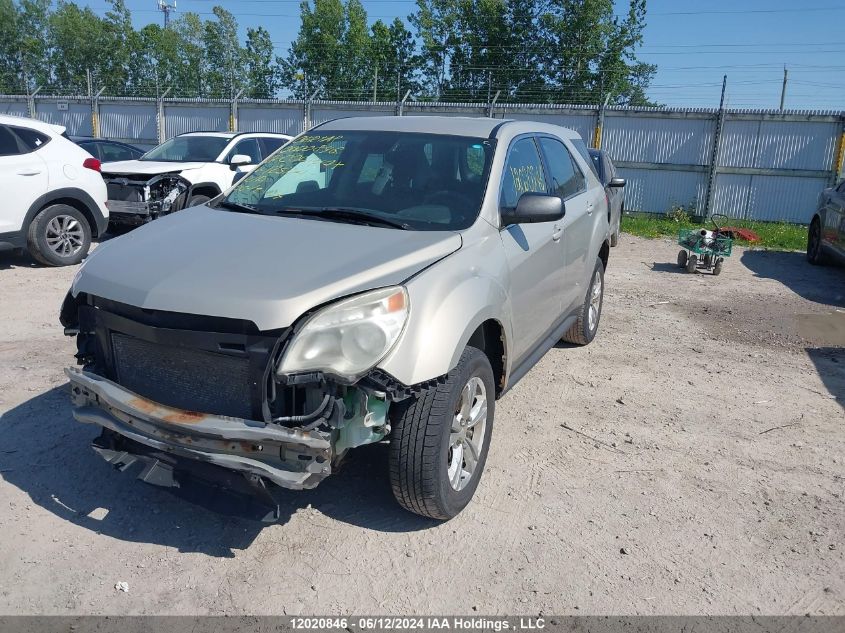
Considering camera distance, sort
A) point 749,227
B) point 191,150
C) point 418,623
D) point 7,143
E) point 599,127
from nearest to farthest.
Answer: point 418,623 → point 7,143 → point 191,150 → point 749,227 → point 599,127

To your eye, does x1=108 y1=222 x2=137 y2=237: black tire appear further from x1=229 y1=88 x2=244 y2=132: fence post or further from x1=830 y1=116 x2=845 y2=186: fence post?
x1=830 y1=116 x2=845 y2=186: fence post

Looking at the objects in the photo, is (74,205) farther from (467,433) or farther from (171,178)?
(467,433)

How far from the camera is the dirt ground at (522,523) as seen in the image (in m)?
2.99

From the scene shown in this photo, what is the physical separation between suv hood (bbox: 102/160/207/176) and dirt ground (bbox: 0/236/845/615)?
5.57 metres

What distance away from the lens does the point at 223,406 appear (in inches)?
118

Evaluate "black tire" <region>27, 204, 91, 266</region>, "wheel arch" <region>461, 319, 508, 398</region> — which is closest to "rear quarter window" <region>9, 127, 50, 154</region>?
"black tire" <region>27, 204, 91, 266</region>

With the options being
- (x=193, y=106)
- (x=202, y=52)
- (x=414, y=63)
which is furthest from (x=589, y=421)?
(x=202, y=52)

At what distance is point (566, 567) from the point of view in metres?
3.21

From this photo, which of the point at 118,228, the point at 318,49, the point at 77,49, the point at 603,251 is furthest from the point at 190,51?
the point at 603,251

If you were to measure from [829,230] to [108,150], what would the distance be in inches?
488

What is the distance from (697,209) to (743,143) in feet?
5.74

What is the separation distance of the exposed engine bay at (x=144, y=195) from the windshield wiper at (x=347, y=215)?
720 centimetres

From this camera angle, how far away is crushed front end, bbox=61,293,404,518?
2.84 metres

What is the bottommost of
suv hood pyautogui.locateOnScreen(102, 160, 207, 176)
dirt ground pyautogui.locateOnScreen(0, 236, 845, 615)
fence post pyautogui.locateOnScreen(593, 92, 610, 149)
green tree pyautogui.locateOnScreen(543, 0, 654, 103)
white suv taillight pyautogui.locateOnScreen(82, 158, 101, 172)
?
dirt ground pyautogui.locateOnScreen(0, 236, 845, 615)
